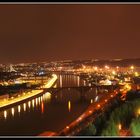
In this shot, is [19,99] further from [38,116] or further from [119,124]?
[119,124]

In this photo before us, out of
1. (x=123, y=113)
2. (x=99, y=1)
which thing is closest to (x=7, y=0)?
(x=99, y=1)

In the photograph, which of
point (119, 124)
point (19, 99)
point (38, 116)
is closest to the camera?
point (119, 124)

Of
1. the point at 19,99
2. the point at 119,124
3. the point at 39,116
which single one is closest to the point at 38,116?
the point at 39,116

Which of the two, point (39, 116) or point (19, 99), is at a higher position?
point (19, 99)

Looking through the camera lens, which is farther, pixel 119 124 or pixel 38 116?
pixel 38 116

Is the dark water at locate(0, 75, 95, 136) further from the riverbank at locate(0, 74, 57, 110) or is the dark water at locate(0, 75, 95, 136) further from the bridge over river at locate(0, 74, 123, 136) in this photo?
the riverbank at locate(0, 74, 57, 110)

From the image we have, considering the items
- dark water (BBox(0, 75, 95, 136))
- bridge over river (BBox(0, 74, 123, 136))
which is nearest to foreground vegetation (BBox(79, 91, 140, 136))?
bridge over river (BBox(0, 74, 123, 136))

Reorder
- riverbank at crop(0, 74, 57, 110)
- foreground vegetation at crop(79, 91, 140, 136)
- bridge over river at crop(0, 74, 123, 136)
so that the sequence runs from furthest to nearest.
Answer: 1. riverbank at crop(0, 74, 57, 110)
2. bridge over river at crop(0, 74, 123, 136)
3. foreground vegetation at crop(79, 91, 140, 136)

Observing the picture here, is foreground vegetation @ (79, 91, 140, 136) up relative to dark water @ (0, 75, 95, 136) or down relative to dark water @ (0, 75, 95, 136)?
up

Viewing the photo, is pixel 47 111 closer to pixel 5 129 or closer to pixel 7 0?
pixel 5 129

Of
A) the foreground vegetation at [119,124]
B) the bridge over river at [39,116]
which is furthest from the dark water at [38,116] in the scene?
the foreground vegetation at [119,124]

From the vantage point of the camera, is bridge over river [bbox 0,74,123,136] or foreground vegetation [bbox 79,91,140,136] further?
bridge over river [bbox 0,74,123,136]
